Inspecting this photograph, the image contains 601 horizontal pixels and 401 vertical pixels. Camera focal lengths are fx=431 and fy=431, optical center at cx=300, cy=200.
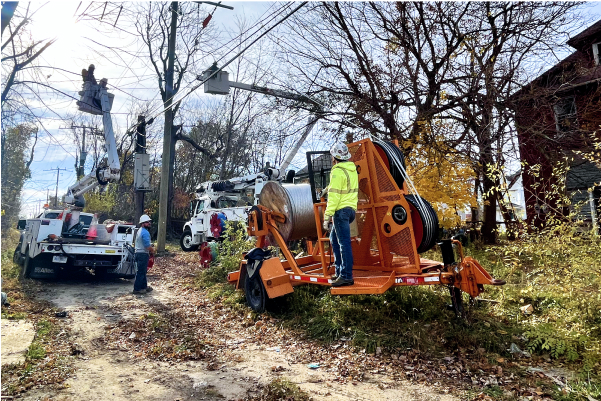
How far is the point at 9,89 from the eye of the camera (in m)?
8.52

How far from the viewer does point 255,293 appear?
313 inches

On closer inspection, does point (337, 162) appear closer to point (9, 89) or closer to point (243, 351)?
point (243, 351)

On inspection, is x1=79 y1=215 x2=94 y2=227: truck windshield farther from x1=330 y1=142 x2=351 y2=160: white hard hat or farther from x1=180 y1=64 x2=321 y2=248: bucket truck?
x1=330 y1=142 x2=351 y2=160: white hard hat

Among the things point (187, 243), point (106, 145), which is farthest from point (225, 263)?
point (187, 243)

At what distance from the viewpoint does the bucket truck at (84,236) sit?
36.2 feet

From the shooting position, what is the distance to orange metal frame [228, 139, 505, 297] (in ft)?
18.6

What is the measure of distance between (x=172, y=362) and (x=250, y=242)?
6140mm

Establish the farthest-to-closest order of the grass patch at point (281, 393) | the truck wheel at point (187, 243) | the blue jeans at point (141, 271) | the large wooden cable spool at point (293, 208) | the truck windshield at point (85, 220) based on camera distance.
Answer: the truck wheel at point (187, 243)
the truck windshield at point (85, 220)
the blue jeans at point (141, 271)
the large wooden cable spool at point (293, 208)
the grass patch at point (281, 393)

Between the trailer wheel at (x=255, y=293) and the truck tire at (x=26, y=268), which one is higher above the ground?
the truck tire at (x=26, y=268)

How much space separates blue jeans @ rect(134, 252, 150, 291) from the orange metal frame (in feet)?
14.6

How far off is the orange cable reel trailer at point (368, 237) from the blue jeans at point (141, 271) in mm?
3013

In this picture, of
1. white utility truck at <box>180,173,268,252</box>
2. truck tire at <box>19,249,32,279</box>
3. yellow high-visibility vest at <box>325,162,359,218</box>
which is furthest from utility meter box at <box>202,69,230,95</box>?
yellow high-visibility vest at <box>325,162,359,218</box>

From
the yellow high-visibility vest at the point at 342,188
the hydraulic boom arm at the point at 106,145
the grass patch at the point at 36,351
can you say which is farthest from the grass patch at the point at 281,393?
the hydraulic boom arm at the point at 106,145

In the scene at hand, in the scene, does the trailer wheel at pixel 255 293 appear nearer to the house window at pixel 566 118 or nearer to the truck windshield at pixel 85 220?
the truck windshield at pixel 85 220
